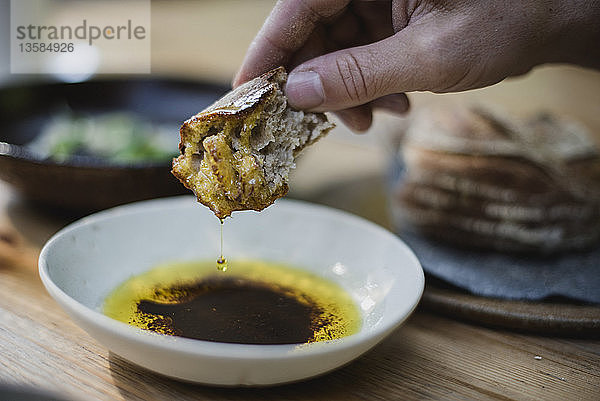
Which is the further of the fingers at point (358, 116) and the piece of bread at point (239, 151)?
the fingers at point (358, 116)

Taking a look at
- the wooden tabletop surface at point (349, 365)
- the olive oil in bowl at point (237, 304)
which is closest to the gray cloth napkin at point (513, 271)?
the wooden tabletop surface at point (349, 365)

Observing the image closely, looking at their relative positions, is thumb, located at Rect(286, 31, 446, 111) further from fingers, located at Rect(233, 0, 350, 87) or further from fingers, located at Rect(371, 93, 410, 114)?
fingers, located at Rect(371, 93, 410, 114)

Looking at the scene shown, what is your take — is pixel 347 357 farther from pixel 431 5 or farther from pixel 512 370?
pixel 431 5

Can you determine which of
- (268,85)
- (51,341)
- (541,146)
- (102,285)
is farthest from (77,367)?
(541,146)

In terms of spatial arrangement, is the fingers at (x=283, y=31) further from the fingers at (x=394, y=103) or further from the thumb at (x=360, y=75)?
the fingers at (x=394, y=103)

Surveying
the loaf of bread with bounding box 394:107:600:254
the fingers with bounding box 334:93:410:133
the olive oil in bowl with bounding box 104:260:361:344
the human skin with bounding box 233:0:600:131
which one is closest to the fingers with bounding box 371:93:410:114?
the fingers with bounding box 334:93:410:133

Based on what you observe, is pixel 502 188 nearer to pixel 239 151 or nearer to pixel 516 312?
pixel 516 312

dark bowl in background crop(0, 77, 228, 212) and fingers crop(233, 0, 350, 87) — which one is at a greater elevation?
fingers crop(233, 0, 350, 87)
